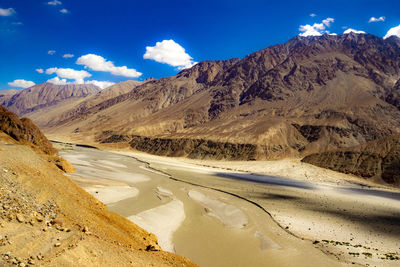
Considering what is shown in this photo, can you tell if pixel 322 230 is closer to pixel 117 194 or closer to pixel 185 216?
pixel 185 216

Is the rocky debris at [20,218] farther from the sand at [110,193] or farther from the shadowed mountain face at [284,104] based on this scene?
the shadowed mountain face at [284,104]

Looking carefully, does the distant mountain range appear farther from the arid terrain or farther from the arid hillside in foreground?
the arid hillside in foreground

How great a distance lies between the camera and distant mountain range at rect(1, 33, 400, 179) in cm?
8125

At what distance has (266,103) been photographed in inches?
4724

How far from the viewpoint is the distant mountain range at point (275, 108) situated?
3199 inches

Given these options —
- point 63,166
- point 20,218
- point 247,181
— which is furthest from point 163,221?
point 247,181

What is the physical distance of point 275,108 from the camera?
110 meters

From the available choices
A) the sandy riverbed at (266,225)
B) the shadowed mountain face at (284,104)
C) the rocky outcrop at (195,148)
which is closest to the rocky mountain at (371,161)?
the sandy riverbed at (266,225)

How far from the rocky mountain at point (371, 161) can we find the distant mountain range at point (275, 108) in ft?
78.1

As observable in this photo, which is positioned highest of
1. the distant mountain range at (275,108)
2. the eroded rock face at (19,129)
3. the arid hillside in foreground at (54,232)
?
the distant mountain range at (275,108)

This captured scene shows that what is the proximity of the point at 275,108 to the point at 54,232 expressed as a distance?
112m

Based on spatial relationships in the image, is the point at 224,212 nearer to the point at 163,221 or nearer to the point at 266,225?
the point at 266,225

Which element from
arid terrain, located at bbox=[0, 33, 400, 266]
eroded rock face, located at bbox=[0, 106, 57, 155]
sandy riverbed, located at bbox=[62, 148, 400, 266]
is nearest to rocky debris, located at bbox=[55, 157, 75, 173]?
arid terrain, located at bbox=[0, 33, 400, 266]

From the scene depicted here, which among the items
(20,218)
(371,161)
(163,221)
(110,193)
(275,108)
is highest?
(275,108)
